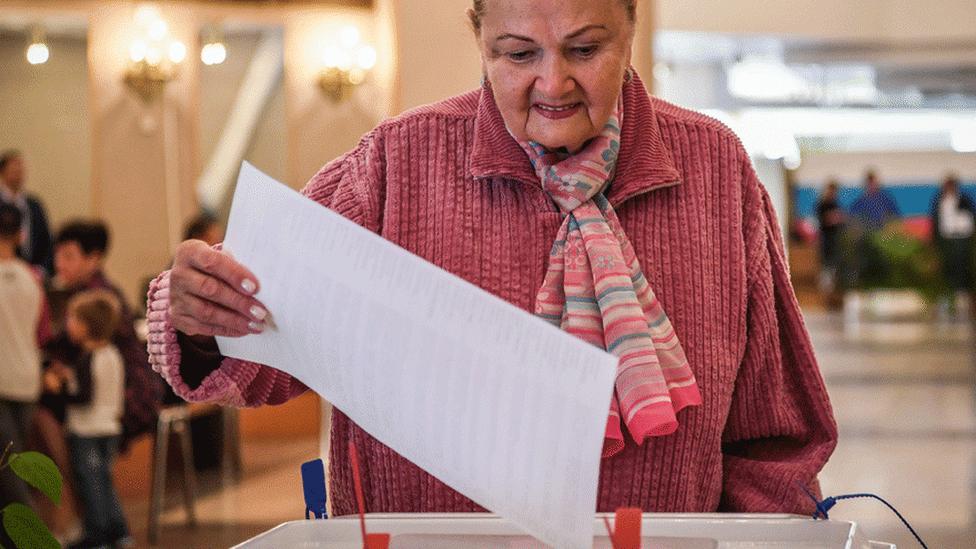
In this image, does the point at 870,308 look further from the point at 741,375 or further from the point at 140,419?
the point at 741,375

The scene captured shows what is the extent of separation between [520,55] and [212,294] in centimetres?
43

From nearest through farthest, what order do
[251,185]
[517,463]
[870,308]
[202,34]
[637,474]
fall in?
[517,463] → [251,185] → [637,474] → [202,34] → [870,308]

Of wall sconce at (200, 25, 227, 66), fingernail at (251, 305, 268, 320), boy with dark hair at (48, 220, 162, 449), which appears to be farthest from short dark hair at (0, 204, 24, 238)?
wall sconce at (200, 25, 227, 66)

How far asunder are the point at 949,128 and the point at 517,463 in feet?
85.9

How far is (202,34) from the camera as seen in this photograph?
365 inches

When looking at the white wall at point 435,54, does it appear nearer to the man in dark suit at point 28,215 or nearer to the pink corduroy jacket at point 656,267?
the pink corduroy jacket at point 656,267

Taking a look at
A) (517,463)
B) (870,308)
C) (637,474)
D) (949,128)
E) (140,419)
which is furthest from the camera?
(949,128)

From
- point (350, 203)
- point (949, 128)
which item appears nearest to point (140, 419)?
point (350, 203)

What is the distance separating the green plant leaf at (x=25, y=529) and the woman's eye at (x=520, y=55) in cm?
65

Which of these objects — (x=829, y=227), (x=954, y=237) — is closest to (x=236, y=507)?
(x=954, y=237)

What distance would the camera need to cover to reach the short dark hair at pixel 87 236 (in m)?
5.84

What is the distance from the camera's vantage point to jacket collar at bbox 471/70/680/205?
1.38 metres

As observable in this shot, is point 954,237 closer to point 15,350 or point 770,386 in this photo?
point 15,350

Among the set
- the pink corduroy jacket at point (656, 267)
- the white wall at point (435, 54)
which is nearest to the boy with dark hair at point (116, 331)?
the white wall at point (435, 54)
